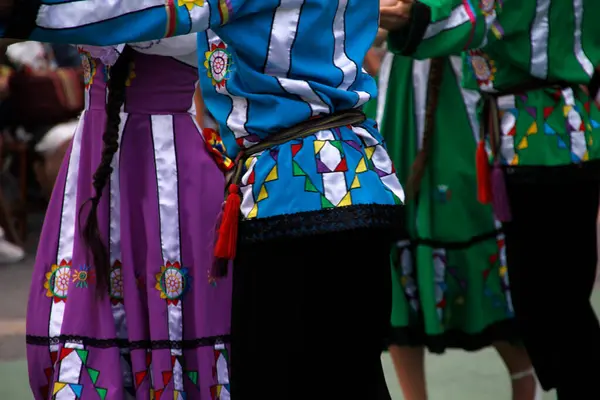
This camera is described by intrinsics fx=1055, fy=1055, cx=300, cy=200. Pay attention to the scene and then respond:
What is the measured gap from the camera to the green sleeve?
7.55ft

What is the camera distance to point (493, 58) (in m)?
2.57

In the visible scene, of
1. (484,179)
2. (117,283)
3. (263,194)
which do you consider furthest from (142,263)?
(484,179)

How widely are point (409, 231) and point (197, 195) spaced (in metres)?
0.96

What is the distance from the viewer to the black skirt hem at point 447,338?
3006 millimetres

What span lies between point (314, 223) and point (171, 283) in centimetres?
56

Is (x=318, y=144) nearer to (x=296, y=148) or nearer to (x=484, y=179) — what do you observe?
(x=296, y=148)

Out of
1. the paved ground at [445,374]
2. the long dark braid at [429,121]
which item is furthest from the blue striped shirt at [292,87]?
the paved ground at [445,374]

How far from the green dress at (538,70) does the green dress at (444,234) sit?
0.34 meters

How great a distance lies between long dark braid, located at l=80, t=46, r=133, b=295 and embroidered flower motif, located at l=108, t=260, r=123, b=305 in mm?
28

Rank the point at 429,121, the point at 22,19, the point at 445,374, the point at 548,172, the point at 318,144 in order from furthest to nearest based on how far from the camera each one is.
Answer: the point at 445,374, the point at 429,121, the point at 548,172, the point at 318,144, the point at 22,19

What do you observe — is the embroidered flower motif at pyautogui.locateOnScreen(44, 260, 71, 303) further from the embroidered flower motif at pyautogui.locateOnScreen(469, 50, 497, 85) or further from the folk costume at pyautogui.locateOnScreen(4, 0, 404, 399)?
the embroidered flower motif at pyautogui.locateOnScreen(469, 50, 497, 85)

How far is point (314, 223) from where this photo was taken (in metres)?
1.74

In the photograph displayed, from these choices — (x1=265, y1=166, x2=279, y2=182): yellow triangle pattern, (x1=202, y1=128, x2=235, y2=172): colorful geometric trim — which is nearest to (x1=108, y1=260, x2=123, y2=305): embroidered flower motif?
(x1=202, y1=128, x2=235, y2=172): colorful geometric trim

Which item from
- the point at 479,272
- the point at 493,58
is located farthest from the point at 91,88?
the point at 479,272
